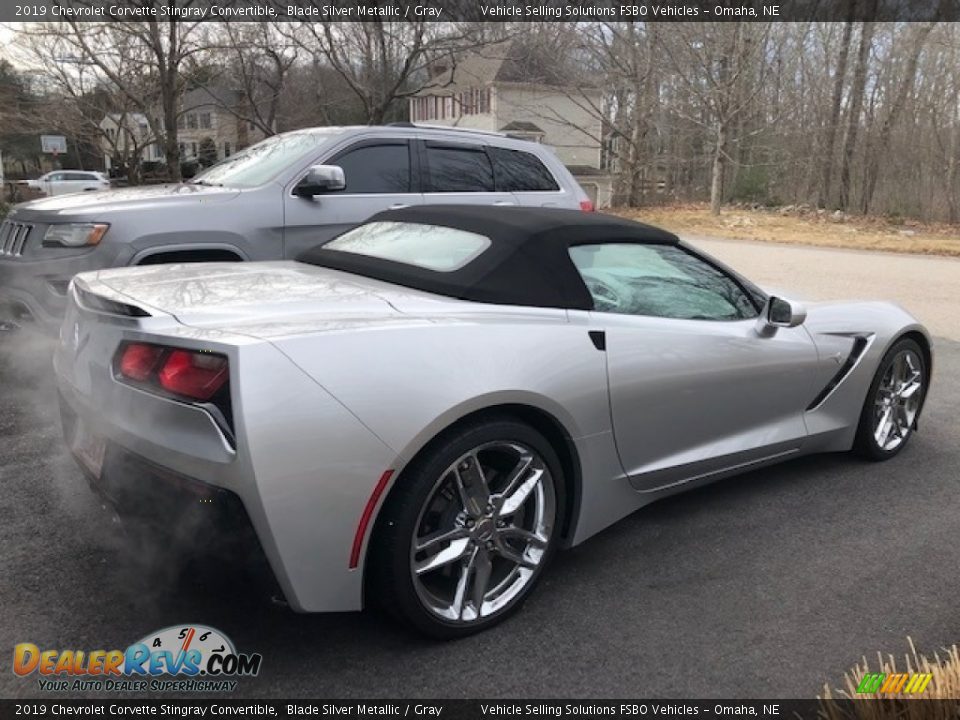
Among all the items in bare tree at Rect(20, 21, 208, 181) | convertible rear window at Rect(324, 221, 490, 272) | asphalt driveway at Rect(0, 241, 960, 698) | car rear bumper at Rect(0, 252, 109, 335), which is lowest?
asphalt driveway at Rect(0, 241, 960, 698)

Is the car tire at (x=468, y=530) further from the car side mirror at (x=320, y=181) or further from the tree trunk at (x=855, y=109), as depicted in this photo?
the tree trunk at (x=855, y=109)

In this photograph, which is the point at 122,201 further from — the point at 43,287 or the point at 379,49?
the point at 379,49

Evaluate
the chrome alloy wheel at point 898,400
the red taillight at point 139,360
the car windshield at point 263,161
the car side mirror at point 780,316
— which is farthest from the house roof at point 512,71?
the red taillight at point 139,360

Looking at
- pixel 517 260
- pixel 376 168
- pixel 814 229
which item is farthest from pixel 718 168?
pixel 517 260

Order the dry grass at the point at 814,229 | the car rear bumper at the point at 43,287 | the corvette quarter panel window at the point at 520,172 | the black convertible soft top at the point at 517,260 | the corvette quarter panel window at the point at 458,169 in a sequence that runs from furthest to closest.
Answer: the dry grass at the point at 814,229
the corvette quarter panel window at the point at 520,172
the corvette quarter panel window at the point at 458,169
the car rear bumper at the point at 43,287
the black convertible soft top at the point at 517,260

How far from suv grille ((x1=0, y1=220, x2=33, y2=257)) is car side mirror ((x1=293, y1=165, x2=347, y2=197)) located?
5.91 feet

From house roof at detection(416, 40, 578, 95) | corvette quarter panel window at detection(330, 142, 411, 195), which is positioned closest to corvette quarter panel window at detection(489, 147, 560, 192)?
corvette quarter panel window at detection(330, 142, 411, 195)

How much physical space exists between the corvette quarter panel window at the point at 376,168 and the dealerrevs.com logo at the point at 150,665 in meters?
4.22

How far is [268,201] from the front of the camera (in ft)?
18.4

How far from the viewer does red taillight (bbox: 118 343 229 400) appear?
7.13 feet

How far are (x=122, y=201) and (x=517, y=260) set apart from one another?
3390mm

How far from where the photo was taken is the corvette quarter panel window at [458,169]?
648 cm

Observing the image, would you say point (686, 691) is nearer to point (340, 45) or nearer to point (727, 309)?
point (727, 309)

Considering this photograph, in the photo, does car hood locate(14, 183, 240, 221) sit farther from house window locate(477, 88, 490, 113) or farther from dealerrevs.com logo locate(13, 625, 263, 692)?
house window locate(477, 88, 490, 113)
